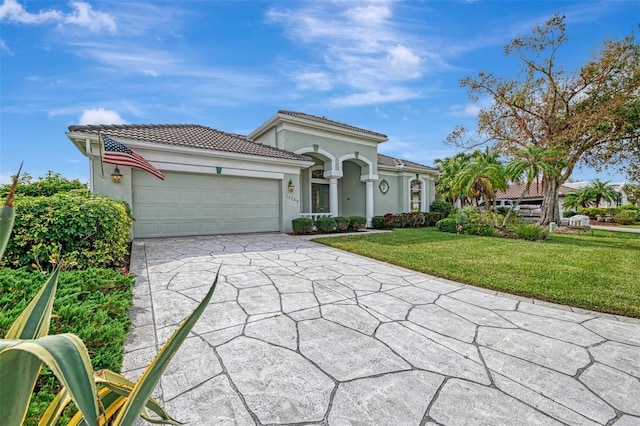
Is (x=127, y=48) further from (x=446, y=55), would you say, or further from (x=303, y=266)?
(x=446, y=55)

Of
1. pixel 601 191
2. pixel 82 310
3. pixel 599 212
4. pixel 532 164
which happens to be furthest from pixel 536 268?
pixel 601 191

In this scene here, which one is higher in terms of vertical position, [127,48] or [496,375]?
[127,48]

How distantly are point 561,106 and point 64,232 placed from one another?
22167 mm

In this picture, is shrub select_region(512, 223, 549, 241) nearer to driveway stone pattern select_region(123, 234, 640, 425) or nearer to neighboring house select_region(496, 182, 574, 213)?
driveway stone pattern select_region(123, 234, 640, 425)

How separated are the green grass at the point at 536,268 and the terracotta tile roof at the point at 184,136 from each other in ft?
15.6

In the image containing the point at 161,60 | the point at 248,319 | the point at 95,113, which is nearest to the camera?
the point at 248,319

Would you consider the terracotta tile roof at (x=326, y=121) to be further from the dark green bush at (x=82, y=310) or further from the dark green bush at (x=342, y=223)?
the dark green bush at (x=82, y=310)

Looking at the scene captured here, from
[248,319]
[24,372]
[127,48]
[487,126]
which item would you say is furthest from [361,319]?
[487,126]

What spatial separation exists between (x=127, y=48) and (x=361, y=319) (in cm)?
780

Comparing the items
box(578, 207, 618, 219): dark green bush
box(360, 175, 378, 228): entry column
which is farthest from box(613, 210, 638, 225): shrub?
box(360, 175, 378, 228): entry column

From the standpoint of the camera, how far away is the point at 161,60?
752 centimetres

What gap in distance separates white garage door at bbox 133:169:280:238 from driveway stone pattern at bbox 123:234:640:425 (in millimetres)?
5753

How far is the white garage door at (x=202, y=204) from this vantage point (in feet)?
31.1

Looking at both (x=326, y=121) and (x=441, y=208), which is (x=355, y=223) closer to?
(x=326, y=121)
